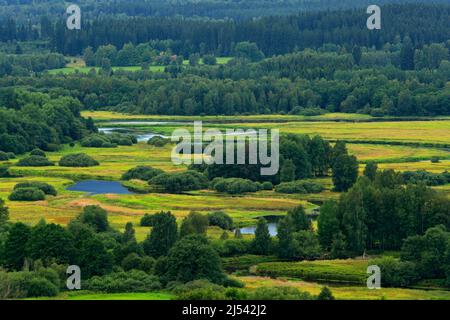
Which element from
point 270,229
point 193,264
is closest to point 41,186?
point 270,229

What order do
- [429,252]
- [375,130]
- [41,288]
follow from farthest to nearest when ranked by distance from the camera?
[375,130] < [429,252] < [41,288]

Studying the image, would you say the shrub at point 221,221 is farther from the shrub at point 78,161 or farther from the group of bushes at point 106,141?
the group of bushes at point 106,141

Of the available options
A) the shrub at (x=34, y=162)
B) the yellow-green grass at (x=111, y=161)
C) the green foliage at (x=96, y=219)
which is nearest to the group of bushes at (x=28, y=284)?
the green foliage at (x=96, y=219)

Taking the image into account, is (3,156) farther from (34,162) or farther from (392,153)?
(392,153)

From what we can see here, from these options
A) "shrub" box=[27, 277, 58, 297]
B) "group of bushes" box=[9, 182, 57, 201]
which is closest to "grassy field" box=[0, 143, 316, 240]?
"group of bushes" box=[9, 182, 57, 201]

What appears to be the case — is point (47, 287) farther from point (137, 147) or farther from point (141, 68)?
point (141, 68)
